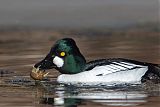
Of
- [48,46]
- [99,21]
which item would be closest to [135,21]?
[99,21]

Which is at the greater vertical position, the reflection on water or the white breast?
the white breast

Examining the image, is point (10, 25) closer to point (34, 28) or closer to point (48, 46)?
point (34, 28)

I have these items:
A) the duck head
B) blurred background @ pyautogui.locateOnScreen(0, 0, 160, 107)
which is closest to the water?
blurred background @ pyautogui.locateOnScreen(0, 0, 160, 107)

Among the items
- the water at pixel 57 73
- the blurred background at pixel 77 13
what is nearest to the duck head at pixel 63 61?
the water at pixel 57 73

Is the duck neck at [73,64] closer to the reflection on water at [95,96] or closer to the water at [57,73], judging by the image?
the water at [57,73]

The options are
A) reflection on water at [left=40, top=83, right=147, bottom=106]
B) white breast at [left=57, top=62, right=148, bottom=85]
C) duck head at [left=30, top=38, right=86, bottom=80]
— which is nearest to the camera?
reflection on water at [left=40, top=83, right=147, bottom=106]

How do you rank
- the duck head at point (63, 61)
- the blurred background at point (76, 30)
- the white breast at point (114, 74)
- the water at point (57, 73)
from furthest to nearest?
the blurred background at point (76, 30)
the duck head at point (63, 61)
the white breast at point (114, 74)
the water at point (57, 73)

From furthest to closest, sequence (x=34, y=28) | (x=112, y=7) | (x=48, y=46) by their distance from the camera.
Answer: (x=112, y=7) → (x=34, y=28) → (x=48, y=46)

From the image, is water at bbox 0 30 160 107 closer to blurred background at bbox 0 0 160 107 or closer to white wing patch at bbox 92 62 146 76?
blurred background at bbox 0 0 160 107
